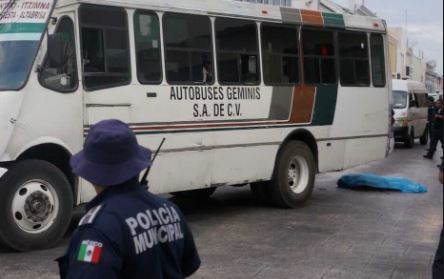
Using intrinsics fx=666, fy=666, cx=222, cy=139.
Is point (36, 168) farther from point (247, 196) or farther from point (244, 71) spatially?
point (247, 196)

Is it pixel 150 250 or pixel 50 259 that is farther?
pixel 50 259

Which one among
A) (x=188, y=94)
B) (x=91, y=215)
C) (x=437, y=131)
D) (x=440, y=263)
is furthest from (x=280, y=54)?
(x=437, y=131)

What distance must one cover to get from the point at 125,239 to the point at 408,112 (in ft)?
70.1

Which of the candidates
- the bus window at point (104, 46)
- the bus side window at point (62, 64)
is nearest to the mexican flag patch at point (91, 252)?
the bus side window at point (62, 64)

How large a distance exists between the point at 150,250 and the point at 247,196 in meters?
8.89

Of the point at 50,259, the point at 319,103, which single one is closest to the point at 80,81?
the point at 50,259

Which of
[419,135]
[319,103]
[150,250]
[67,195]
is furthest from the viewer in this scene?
[419,135]

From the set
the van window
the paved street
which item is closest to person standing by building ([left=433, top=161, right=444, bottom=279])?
the paved street

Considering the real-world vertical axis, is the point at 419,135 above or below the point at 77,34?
below

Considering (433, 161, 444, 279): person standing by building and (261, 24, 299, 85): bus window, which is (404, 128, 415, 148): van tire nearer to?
(261, 24, 299, 85): bus window

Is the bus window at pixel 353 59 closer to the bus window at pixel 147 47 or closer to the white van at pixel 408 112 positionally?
the bus window at pixel 147 47

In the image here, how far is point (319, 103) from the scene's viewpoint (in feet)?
32.9

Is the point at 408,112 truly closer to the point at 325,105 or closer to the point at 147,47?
the point at 325,105

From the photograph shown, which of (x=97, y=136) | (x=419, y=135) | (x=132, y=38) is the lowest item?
(x=419, y=135)
